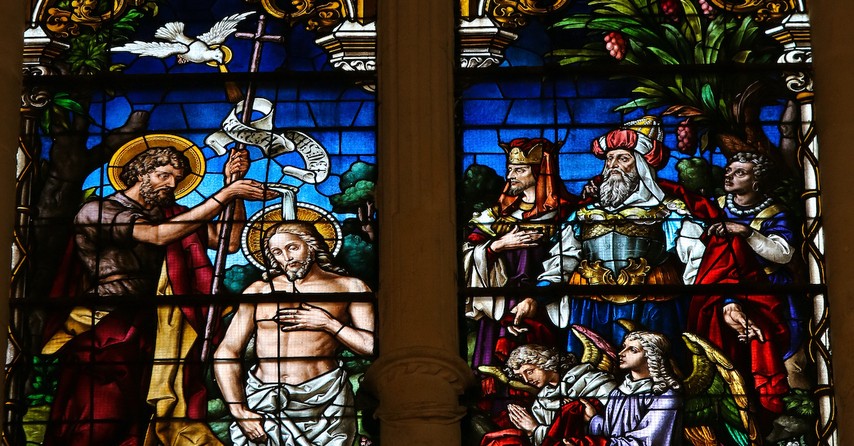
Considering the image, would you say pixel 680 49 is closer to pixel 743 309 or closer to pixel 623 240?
pixel 623 240

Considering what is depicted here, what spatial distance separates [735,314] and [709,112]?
136cm

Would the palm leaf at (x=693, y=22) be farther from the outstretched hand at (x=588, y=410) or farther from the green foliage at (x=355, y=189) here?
the outstretched hand at (x=588, y=410)

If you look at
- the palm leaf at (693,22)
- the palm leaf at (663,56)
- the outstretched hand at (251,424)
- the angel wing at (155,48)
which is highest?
the palm leaf at (693,22)

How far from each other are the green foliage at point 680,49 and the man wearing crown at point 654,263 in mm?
299

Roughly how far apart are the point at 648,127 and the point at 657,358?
1.53 metres

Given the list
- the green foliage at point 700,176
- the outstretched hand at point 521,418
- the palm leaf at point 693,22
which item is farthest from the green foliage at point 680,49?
the outstretched hand at point 521,418

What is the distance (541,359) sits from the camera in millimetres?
12375

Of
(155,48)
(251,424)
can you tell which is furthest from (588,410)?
(155,48)

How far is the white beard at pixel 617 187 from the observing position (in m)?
12.9

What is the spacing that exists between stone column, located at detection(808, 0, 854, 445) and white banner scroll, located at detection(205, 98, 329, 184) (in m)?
2.83

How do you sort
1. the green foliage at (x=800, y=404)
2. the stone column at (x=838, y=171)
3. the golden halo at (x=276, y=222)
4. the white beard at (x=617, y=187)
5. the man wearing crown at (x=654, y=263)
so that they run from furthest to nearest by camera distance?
the white beard at (x=617, y=187) < the golden halo at (x=276, y=222) < the man wearing crown at (x=654, y=263) < the green foliage at (x=800, y=404) < the stone column at (x=838, y=171)

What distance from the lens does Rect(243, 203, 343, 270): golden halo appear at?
1279 centimetres

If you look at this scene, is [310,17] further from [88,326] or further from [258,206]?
[88,326]

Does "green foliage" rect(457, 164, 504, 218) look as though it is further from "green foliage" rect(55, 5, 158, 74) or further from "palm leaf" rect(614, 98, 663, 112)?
"green foliage" rect(55, 5, 158, 74)
